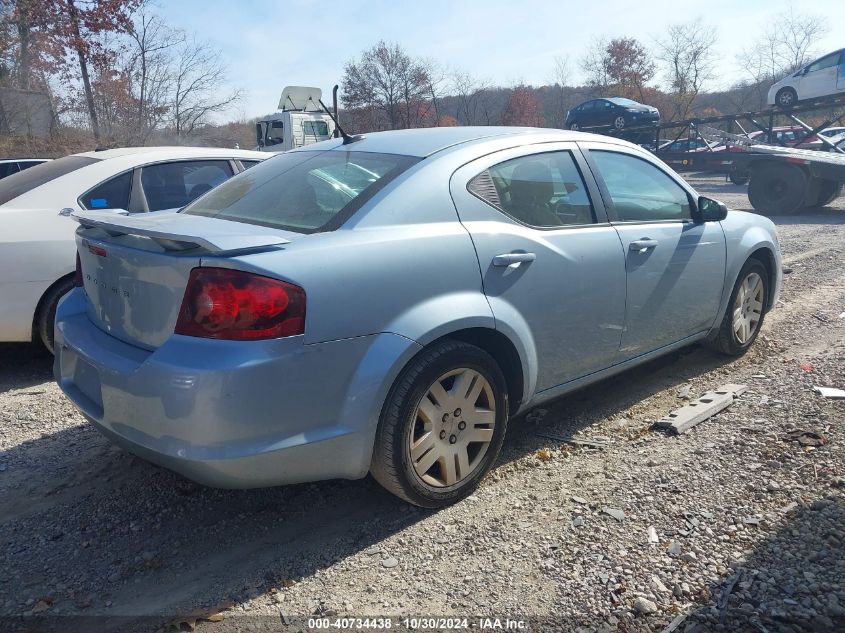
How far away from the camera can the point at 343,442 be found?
2709 mm

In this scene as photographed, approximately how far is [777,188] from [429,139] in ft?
43.6

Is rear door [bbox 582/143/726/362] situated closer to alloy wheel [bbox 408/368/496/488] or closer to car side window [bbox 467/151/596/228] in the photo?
car side window [bbox 467/151/596/228]

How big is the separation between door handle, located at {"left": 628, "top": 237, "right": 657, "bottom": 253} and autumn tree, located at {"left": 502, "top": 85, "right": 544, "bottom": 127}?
156 ft

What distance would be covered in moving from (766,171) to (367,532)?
1429cm

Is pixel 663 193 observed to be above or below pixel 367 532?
above

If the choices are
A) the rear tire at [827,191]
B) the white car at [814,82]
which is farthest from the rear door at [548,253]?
the white car at [814,82]

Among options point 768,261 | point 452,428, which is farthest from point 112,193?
point 768,261

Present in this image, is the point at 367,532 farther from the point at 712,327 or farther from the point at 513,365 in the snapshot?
the point at 712,327

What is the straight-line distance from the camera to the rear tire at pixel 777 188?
46.4 feet

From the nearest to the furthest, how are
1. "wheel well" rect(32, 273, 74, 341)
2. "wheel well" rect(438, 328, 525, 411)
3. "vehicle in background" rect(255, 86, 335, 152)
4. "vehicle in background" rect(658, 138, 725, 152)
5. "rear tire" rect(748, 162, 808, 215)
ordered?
"wheel well" rect(438, 328, 525, 411), "wheel well" rect(32, 273, 74, 341), "rear tire" rect(748, 162, 808, 215), "vehicle in background" rect(255, 86, 335, 152), "vehicle in background" rect(658, 138, 725, 152)

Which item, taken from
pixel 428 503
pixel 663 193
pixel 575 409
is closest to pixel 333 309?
pixel 428 503

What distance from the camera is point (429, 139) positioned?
140 inches

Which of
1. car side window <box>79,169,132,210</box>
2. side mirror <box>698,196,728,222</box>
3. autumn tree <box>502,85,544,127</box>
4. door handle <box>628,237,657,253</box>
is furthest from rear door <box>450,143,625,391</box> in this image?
autumn tree <box>502,85,544,127</box>

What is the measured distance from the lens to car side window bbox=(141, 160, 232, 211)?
5.49m
